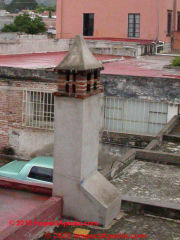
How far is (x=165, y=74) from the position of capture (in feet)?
52.1

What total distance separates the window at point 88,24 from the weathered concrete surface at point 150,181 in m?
19.2

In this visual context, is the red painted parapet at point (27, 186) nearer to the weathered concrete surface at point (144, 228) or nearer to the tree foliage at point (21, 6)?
the weathered concrete surface at point (144, 228)

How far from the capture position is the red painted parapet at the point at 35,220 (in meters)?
4.81

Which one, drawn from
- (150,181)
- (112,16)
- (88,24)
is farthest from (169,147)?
(88,24)

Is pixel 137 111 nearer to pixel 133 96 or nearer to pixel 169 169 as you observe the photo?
pixel 133 96

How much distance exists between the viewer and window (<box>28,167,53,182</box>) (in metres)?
11.2

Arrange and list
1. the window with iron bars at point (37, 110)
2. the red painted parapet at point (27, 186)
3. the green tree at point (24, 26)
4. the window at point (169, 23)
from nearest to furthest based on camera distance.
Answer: the red painted parapet at point (27, 186), the window with iron bars at point (37, 110), the window at point (169, 23), the green tree at point (24, 26)

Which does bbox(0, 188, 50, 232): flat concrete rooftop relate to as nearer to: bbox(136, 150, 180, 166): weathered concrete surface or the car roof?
bbox(136, 150, 180, 166): weathered concrete surface

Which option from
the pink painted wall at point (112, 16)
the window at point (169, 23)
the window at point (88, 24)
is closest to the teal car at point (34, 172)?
the pink painted wall at point (112, 16)

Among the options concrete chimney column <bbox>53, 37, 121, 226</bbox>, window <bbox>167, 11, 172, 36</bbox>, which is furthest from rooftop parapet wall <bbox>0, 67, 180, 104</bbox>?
window <bbox>167, 11, 172, 36</bbox>

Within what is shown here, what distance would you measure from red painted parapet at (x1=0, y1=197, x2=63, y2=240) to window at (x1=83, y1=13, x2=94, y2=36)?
75.3 ft

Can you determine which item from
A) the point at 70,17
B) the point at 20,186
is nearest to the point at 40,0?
the point at 70,17

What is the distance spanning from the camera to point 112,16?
26656 mm

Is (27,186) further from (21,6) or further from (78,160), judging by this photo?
(21,6)
